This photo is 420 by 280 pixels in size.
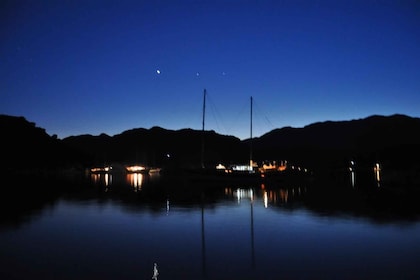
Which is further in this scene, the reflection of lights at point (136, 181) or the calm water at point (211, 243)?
the reflection of lights at point (136, 181)

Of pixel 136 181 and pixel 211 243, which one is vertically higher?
pixel 136 181

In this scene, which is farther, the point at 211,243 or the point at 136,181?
the point at 136,181

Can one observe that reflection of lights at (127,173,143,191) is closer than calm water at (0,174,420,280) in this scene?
No

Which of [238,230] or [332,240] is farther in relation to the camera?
[238,230]

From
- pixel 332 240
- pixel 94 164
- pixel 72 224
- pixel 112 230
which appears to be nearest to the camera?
pixel 332 240

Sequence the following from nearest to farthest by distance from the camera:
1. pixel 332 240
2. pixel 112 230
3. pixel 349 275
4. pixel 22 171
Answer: pixel 349 275, pixel 332 240, pixel 112 230, pixel 22 171

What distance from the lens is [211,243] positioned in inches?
629

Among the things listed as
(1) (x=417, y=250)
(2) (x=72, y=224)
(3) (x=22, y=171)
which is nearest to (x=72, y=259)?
(2) (x=72, y=224)

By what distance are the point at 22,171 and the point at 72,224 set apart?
108584 mm

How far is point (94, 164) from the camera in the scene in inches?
7200

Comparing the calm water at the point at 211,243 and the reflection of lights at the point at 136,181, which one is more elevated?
the reflection of lights at the point at 136,181

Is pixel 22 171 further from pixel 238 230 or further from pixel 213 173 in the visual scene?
pixel 238 230

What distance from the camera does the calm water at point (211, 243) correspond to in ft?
38.0

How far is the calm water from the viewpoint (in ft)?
38.0
